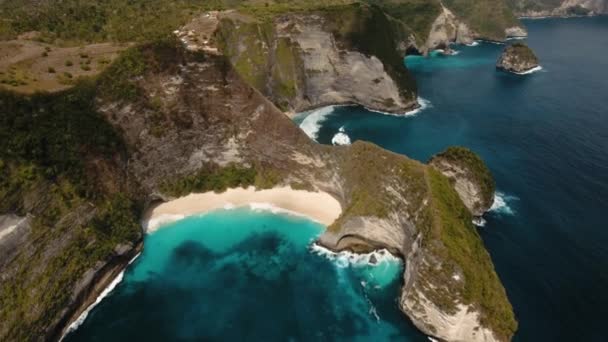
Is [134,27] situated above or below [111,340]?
above

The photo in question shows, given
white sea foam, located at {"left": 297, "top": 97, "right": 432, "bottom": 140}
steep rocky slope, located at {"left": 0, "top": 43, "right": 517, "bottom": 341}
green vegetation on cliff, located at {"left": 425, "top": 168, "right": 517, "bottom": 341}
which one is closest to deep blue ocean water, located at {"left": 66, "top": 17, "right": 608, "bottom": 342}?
green vegetation on cliff, located at {"left": 425, "top": 168, "right": 517, "bottom": 341}

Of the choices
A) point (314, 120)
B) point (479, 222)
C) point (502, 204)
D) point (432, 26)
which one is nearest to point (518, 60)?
point (432, 26)

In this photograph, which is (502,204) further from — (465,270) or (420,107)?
(420,107)

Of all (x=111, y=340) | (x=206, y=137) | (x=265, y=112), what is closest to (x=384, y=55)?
(x=265, y=112)

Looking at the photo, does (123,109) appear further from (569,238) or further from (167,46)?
(569,238)

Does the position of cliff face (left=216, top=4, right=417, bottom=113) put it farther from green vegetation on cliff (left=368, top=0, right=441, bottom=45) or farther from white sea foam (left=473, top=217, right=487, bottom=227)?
green vegetation on cliff (left=368, top=0, right=441, bottom=45)

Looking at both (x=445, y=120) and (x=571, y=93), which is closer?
(x=445, y=120)
